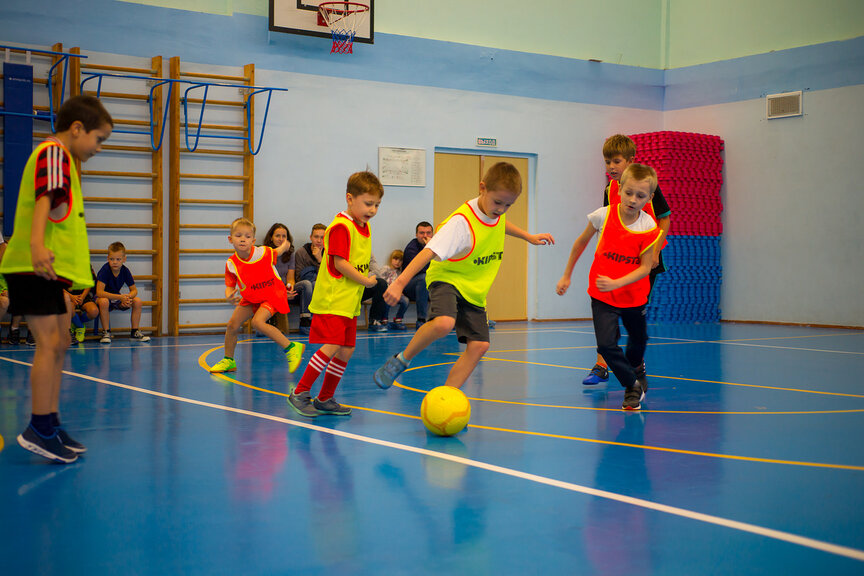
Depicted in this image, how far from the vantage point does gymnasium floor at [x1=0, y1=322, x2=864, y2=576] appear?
8.39 feet

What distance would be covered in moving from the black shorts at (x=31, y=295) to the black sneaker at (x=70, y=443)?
0.58 meters

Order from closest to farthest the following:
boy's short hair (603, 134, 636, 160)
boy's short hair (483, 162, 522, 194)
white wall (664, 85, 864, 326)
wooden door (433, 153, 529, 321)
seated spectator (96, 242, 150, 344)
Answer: boy's short hair (483, 162, 522, 194) → boy's short hair (603, 134, 636, 160) → seated spectator (96, 242, 150, 344) → white wall (664, 85, 864, 326) → wooden door (433, 153, 529, 321)

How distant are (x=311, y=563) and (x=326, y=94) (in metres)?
10.2

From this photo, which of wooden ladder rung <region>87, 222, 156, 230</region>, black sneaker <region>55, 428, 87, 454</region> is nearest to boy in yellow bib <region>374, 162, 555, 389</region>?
black sneaker <region>55, 428, 87, 454</region>

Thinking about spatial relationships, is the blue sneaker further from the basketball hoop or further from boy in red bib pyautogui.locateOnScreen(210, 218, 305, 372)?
the basketball hoop

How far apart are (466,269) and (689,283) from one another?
10052 millimetres

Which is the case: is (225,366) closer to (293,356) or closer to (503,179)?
(293,356)

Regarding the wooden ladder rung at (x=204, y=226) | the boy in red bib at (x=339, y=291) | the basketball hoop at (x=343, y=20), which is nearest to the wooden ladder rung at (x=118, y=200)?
the wooden ladder rung at (x=204, y=226)

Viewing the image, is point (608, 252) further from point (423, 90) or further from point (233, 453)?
point (423, 90)

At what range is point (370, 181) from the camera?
4.89m

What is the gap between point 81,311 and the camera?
970 centimetres

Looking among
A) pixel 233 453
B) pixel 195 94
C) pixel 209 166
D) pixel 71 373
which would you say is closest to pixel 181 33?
pixel 195 94

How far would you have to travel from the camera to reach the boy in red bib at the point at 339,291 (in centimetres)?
486

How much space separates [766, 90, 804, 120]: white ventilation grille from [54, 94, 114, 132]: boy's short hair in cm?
1232
